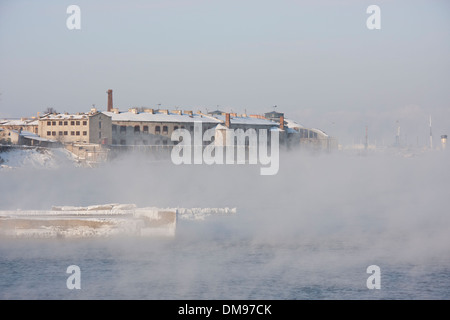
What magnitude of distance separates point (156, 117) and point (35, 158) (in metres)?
20.4

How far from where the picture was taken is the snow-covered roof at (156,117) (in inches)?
3797

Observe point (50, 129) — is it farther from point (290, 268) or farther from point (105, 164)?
point (290, 268)

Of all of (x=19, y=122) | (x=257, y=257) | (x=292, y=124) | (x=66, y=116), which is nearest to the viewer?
(x=257, y=257)

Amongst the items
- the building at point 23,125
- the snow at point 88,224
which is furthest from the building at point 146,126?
the snow at point 88,224

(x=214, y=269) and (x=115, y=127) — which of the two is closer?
(x=214, y=269)

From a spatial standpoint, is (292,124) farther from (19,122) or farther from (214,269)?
(214,269)

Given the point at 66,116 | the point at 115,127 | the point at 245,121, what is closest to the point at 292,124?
the point at 245,121

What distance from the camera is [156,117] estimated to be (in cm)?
9931

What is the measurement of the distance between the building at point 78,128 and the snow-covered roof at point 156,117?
3541mm

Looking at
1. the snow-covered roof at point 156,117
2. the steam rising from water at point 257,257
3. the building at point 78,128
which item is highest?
the snow-covered roof at point 156,117

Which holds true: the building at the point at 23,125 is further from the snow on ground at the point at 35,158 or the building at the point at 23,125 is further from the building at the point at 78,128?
the snow on ground at the point at 35,158

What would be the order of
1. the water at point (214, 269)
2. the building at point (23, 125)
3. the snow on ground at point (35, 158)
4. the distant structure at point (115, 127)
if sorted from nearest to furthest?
1. the water at point (214, 269)
2. the snow on ground at point (35, 158)
3. the distant structure at point (115, 127)
4. the building at point (23, 125)

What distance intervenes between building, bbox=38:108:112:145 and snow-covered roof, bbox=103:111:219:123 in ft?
11.6

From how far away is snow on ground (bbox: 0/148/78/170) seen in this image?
81438mm
